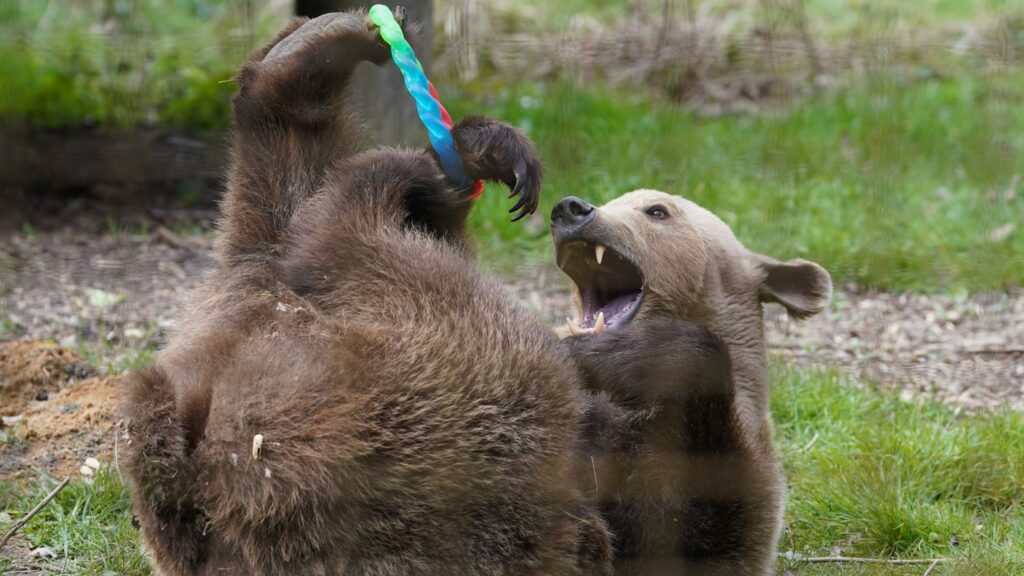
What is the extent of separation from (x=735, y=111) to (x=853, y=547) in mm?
5186

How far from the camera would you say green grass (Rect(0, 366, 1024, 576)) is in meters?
3.56

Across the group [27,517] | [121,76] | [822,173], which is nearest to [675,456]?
[27,517]

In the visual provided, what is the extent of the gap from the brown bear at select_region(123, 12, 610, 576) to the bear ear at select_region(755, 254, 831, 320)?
1326 mm

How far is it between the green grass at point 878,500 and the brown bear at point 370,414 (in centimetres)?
92

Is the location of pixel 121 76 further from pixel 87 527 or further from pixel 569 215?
pixel 569 215

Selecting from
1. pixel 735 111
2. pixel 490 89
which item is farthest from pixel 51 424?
pixel 735 111

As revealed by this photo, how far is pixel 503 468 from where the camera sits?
2.67 metres

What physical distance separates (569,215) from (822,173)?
3760 millimetres

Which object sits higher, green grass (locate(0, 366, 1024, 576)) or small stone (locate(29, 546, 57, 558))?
green grass (locate(0, 366, 1024, 576))

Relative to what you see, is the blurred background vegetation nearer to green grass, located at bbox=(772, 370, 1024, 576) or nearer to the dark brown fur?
green grass, located at bbox=(772, 370, 1024, 576)

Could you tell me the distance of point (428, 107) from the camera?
3.20 metres

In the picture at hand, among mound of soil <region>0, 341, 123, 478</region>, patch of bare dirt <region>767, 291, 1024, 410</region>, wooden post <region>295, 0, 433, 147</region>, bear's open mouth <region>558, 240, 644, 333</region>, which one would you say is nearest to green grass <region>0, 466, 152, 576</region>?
mound of soil <region>0, 341, 123, 478</region>

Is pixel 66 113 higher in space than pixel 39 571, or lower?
higher

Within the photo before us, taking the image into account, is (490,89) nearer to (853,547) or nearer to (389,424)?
(853,547)
